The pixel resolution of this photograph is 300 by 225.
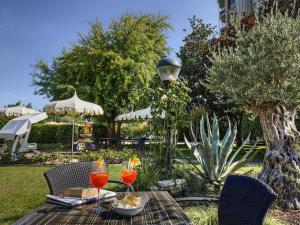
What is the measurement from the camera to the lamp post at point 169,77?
6.93 meters

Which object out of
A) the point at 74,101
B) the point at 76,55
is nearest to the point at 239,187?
the point at 74,101

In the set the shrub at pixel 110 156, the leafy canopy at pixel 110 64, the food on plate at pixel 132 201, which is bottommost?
the food on plate at pixel 132 201

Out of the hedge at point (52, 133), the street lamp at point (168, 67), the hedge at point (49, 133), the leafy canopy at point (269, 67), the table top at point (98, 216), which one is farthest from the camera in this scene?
the hedge at point (49, 133)

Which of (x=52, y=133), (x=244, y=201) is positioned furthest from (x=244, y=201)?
(x=52, y=133)

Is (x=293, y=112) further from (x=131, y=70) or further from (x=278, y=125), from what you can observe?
(x=131, y=70)

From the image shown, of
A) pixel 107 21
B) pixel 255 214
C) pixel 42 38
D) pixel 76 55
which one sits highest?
pixel 107 21

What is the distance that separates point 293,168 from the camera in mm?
5711

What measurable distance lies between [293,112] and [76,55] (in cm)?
1813

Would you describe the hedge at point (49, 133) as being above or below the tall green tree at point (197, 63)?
below

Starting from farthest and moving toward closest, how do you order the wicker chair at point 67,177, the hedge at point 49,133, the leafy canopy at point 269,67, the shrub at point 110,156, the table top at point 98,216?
the hedge at point 49,133 → the shrub at point 110,156 → the leafy canopy at point 269,67 → the wicker chair at point 67,177 → the table top at point 98,216

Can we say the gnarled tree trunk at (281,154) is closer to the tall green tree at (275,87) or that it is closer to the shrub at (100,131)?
the tall green tree at (275,87)

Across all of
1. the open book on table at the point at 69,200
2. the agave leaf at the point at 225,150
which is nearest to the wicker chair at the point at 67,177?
the open book on table at the point at 69,200

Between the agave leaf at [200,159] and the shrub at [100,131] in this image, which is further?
the shrub at [100,131]

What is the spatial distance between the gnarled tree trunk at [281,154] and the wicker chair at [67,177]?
3334 mm
